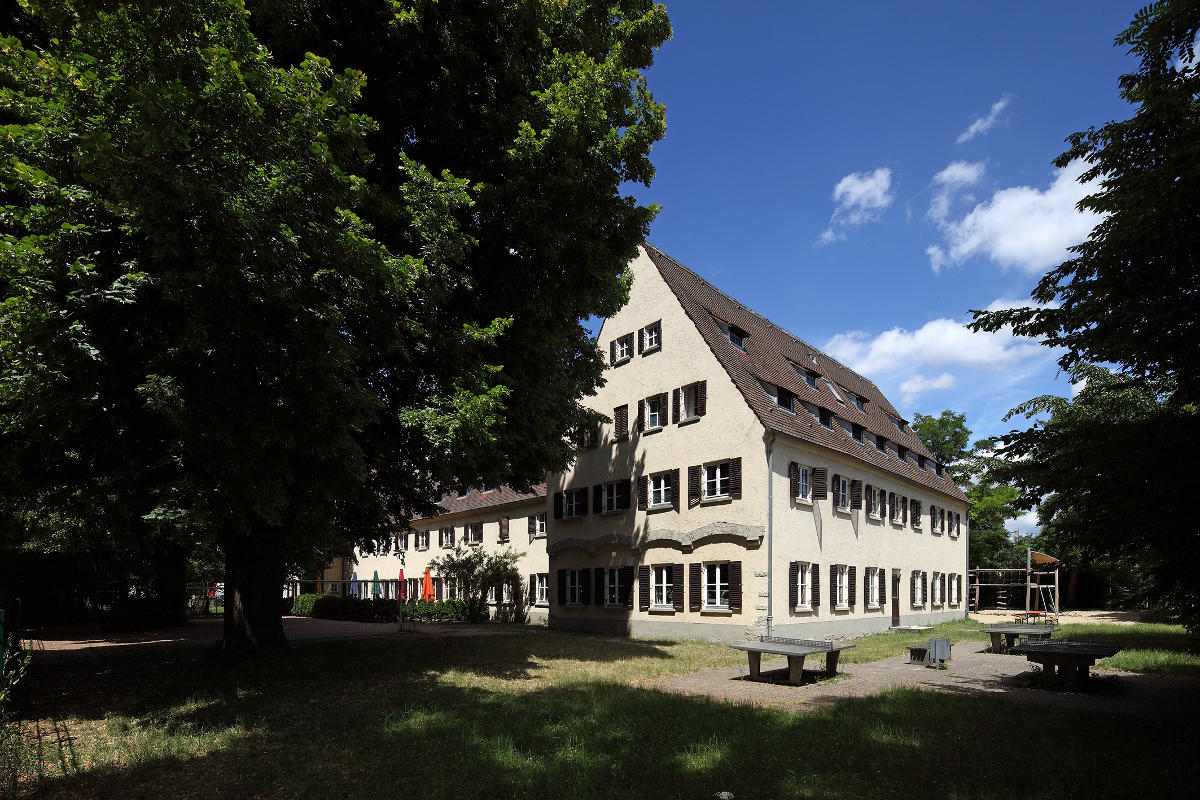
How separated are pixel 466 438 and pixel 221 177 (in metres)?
Result: 5.00

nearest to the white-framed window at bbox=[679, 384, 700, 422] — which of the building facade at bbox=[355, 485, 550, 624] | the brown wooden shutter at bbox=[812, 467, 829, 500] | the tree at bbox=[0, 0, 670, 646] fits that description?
the brown wooden shutter at bbox=[812, 467, 829, 500]

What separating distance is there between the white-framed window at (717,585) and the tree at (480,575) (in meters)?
11.7

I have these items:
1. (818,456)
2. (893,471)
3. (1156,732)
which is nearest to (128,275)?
(1156,732)

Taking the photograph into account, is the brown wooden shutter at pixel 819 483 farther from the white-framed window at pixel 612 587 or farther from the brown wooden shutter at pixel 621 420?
the white-framed window at pixel 612 587

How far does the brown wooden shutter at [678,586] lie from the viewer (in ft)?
73.0

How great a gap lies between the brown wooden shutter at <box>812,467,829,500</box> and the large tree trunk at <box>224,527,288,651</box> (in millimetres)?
15658

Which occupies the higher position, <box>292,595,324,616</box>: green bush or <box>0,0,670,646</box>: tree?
<box>0,0,670,646</box>: tree

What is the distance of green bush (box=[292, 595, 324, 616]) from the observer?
115 ft

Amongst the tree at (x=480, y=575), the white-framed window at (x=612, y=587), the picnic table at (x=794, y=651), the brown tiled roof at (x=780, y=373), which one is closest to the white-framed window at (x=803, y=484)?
the brown tiled roof at (x=780, y=373)

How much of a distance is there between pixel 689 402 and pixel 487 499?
47.6ft

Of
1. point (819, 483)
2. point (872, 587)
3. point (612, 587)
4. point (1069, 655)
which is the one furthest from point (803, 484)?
point (1069, 655)

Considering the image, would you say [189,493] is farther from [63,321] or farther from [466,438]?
[466,438]

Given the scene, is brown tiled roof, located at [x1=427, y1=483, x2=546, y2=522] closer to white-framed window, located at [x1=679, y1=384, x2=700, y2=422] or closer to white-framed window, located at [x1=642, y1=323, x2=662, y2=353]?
white-framed window, located at [x1=642, y1=323, x2=662, y2=353]

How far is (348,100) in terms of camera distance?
878cm
